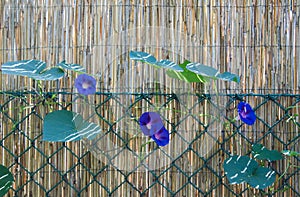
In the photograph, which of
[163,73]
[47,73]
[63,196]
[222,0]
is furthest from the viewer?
[222,0]

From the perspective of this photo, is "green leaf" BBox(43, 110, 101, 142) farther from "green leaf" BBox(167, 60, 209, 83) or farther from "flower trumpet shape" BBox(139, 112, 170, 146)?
"green leaf" BBox(167, 60, 209, 83)

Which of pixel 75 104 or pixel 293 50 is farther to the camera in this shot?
pixel 293 50

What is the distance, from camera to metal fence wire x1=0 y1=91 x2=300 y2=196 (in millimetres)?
1276

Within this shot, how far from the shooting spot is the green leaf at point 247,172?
1.27 m

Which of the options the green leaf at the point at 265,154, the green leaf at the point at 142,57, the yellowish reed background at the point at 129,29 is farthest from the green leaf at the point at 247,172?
the yellowish reed background at the point at 129,29

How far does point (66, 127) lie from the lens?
43.1 inches

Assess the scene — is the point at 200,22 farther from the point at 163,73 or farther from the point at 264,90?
the point at 163,73

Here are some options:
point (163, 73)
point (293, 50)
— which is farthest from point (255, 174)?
point (293, 50)

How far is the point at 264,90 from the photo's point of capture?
1968mm

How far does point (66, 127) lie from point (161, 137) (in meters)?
0.21

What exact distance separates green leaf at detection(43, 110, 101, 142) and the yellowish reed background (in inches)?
31.3

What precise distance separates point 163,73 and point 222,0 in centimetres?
94

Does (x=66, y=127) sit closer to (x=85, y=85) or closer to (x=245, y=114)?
(x=85, y=85)

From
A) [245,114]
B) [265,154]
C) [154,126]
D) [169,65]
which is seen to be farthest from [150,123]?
[265,154]
